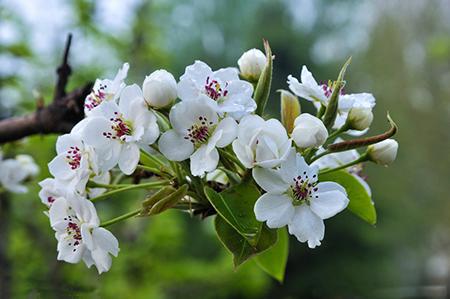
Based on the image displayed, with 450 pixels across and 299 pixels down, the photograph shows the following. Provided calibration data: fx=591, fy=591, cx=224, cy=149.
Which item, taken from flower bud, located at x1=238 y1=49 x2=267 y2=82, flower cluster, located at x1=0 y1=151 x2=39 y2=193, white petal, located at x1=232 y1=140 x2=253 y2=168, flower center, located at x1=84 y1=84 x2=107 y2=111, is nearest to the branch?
flower cluster, located at x1=0 y1=151 x2=39 y2=193

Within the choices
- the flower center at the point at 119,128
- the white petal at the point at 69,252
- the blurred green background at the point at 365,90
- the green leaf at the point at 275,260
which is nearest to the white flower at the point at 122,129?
the flower center at the point at 119,128

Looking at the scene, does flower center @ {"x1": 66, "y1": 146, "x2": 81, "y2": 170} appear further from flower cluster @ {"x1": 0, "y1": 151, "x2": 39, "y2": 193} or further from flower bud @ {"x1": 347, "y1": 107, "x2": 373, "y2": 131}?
flower cluster @ {"x1": 0, "y1": 151, "x2": 39, "y2": 193}

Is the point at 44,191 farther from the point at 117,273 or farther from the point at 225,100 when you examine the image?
the point at 117,273

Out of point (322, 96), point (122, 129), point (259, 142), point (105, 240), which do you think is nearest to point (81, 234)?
point (105, 240)

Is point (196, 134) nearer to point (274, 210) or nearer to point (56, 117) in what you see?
point (274, 210)

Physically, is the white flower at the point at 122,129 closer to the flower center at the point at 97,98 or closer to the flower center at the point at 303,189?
the flower center at the point at 97,98

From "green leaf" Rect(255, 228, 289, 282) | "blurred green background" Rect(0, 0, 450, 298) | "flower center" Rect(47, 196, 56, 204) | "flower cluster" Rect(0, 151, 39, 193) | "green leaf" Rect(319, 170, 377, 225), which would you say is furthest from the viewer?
"blurred green background" Rect(0, 0, 450, 298)

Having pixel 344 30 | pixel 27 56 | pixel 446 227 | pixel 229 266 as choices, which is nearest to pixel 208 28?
pixel 344 30
